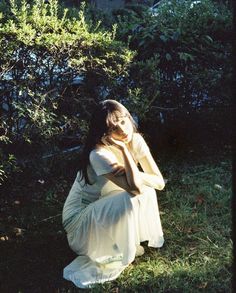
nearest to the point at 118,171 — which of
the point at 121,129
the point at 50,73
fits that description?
the point at 121,129

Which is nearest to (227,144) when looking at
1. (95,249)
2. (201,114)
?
(201,114)

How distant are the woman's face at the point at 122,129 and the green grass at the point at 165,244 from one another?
101 centimetres

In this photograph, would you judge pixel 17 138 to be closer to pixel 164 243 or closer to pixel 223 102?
pixel 164 243

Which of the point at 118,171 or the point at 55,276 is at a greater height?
the point at 118,171

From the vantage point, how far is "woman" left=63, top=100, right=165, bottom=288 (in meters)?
3.47

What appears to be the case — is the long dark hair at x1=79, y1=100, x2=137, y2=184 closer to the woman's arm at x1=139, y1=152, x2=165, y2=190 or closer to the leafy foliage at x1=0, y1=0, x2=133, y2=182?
the woman's arm at x1=139, y1=152, x2=165, y2=190

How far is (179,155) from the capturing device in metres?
6.14

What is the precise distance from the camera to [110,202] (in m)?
3.47

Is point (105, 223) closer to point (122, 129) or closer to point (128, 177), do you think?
point (128, 177)

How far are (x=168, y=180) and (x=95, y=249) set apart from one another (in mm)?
1914

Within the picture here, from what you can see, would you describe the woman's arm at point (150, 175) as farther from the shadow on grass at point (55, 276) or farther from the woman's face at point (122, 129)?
the shadow on grass at point (55, 276)

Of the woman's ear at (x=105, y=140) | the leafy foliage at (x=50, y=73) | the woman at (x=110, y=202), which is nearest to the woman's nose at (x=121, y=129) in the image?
the woman at (x=110, y=202)

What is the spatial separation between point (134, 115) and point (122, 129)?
1.98m

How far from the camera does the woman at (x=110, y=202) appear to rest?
347 centimetres
